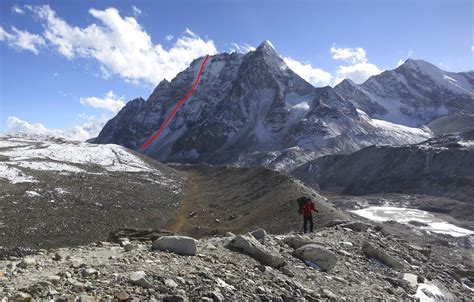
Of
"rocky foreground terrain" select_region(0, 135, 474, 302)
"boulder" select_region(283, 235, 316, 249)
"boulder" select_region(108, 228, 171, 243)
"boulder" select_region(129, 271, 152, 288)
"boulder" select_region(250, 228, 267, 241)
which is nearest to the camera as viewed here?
"boulder" select_region(129, 271, 152, 288)

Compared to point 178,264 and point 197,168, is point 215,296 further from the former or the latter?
point 197,168

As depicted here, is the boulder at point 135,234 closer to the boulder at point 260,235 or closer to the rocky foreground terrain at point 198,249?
the rocky foreground terrain at point 198,249

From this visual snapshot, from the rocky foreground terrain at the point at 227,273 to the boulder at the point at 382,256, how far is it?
0.14 feet

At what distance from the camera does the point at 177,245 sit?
13.6 meters

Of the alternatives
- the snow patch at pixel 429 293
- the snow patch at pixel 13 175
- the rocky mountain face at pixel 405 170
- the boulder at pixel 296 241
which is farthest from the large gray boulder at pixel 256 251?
the rocky mountain face at pixel 405 170

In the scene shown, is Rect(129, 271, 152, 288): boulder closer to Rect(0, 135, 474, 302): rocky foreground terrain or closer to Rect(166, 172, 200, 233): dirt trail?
Rect(0, 135, 474, 302): rocky foreground terrain

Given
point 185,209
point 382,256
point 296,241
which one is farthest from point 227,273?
point 185,209

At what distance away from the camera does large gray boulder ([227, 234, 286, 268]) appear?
15.1m

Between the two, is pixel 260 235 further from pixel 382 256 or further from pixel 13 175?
pixel 13 175

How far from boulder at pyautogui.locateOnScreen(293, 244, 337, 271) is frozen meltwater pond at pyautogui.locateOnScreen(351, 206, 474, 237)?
59839 mm

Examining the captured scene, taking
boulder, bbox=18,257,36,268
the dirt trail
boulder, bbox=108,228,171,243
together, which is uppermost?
boulder, bbox=18,257,36,268

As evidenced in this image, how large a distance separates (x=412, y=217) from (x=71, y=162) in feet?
218

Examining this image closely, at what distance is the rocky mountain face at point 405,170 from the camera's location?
4771 inches

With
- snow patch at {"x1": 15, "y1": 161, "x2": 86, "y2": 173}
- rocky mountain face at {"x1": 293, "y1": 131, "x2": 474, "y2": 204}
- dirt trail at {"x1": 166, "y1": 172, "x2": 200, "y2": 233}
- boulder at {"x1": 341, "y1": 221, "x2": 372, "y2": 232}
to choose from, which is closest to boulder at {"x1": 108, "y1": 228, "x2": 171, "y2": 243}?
boulder at {"x1": 341, "y1": 221, "x2": 372, "y2": 232}
